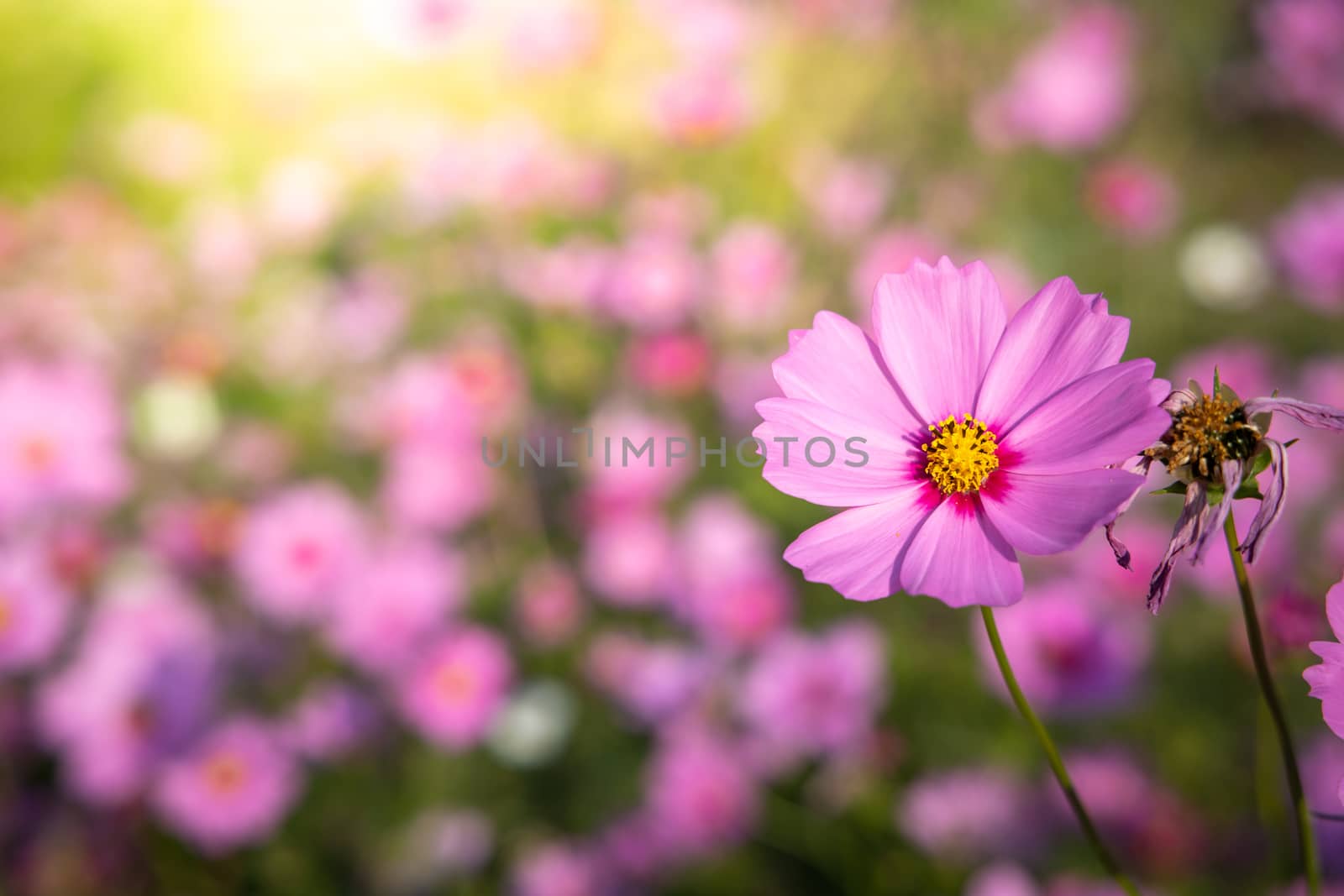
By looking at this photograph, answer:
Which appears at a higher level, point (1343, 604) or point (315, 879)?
point (1343, 604)

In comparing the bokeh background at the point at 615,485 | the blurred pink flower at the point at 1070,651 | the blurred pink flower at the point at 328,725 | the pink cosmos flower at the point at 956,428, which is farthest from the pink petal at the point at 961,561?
the blurred pink flower at the point at 328,725

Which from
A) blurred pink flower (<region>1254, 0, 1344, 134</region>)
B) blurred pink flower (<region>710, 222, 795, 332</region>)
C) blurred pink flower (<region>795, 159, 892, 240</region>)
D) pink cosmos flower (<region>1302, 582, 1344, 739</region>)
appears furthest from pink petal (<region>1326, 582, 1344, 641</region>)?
blurred pink flower (<region>1254, 0, 1344, 134</region>)

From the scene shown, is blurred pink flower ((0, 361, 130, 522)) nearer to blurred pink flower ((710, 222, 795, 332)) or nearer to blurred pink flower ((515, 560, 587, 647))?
blurred pink flower ((515, 560, 587, 647))

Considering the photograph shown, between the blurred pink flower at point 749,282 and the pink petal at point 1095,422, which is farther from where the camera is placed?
the blurred pink flower at point 749,282

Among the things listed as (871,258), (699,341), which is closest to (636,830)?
(699,341)

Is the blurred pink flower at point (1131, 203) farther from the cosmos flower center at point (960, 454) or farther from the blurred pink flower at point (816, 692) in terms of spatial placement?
the cosmos flower center at point (960, 454)

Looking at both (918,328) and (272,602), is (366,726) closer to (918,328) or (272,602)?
(272,602)

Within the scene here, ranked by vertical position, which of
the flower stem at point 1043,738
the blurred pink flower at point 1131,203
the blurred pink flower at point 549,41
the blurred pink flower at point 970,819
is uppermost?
the blurred pink flower at point 549,41
